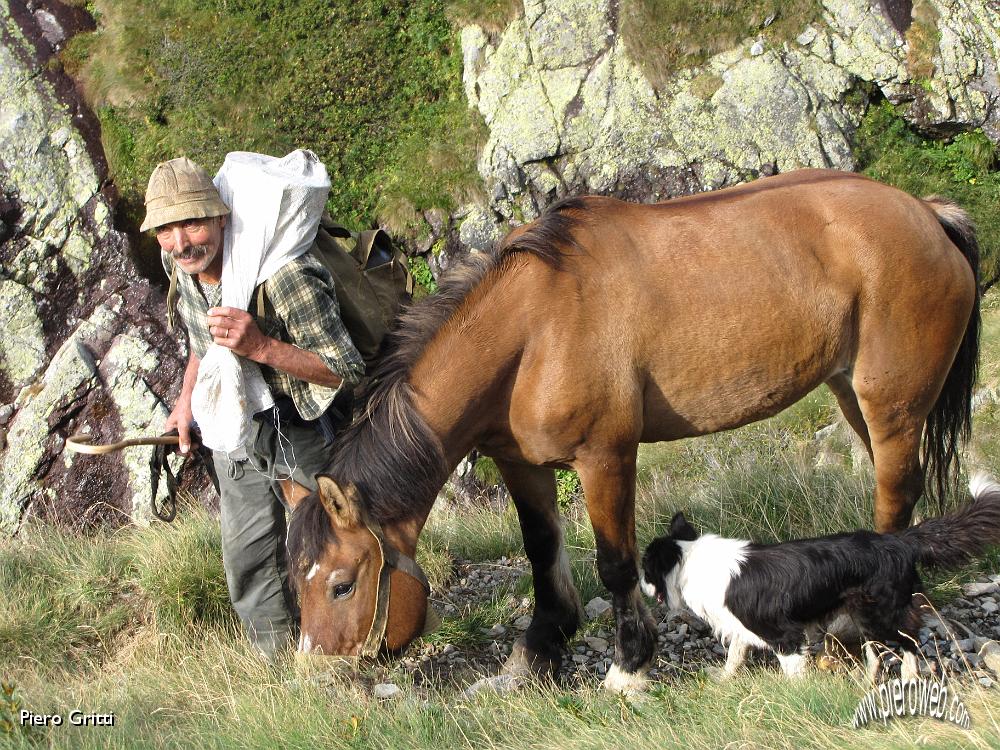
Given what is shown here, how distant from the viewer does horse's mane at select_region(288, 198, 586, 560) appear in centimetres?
355

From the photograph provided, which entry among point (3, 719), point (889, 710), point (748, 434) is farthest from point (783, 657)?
point (748, 434)

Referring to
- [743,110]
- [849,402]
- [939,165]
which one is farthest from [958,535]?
[939,165]

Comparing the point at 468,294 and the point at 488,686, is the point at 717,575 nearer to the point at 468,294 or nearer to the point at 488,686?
the point at 488,686

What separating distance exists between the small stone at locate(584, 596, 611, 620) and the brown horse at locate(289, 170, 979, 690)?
1.17 ft

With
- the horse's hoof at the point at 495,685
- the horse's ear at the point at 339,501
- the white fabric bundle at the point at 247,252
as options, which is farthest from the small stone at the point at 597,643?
the white fabric bundle at the point at 247,252

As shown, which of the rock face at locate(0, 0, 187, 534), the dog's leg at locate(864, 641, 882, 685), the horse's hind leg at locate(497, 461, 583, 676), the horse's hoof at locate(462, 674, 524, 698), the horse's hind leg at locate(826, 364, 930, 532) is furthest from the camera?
the rock face at locate(0, 0, 187, 534)

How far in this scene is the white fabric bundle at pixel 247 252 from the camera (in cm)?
360

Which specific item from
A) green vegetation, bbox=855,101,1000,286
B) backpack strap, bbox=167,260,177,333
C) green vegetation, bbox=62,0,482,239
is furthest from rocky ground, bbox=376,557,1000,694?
green vegetation, bbox=855,101,1000,286

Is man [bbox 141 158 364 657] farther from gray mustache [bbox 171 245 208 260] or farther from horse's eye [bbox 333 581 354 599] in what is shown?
horse's eye [bbox 333 581 354 599]

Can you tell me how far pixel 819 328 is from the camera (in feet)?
13.7

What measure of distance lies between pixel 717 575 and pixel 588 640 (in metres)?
1.03

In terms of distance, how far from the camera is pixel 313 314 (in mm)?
3594

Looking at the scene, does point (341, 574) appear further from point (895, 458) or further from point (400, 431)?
point (895, 458)

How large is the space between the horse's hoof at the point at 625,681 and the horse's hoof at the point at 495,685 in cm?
39
